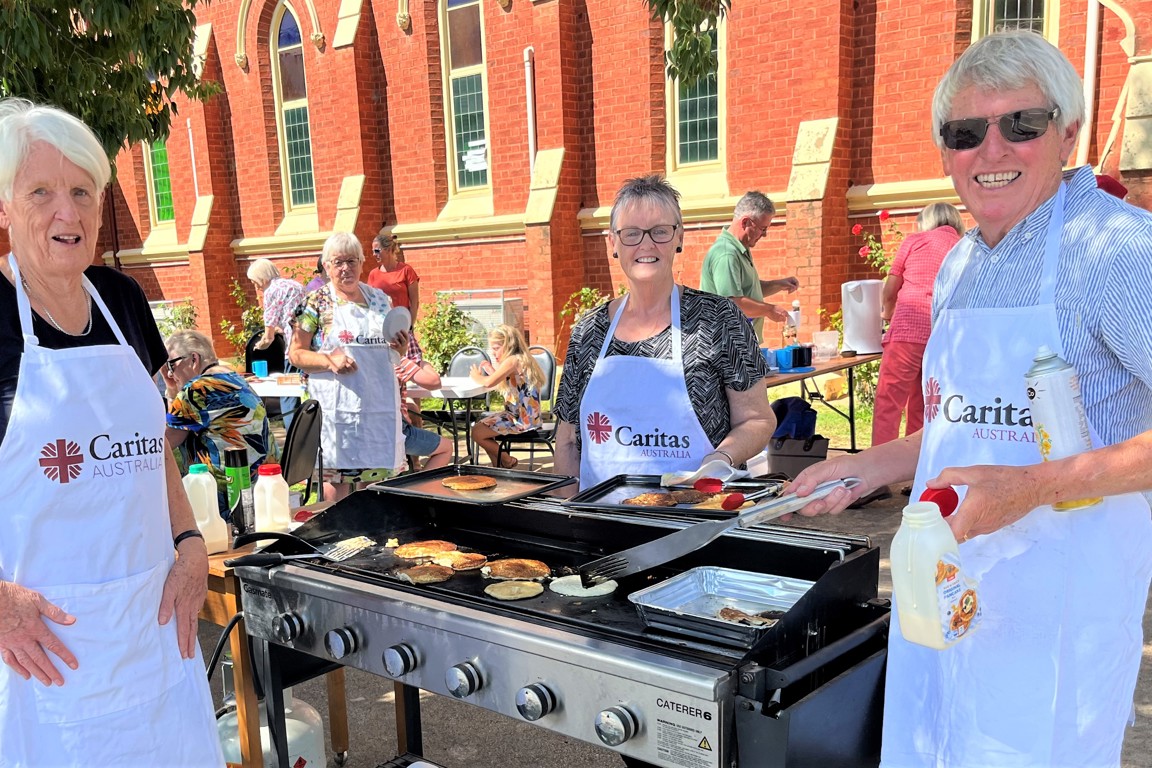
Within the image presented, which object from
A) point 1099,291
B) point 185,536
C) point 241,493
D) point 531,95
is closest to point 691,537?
point 1099,291

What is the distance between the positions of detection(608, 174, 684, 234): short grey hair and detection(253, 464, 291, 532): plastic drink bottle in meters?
1.43

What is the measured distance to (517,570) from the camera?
7.32ft

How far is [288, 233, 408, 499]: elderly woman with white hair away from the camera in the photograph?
207 inches

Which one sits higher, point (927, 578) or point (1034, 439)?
point (1034, 439)

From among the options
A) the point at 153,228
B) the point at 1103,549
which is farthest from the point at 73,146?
the point at 153,228

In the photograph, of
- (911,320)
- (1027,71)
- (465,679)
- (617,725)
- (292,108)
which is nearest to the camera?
(1027,71)

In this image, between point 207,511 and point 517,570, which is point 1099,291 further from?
point 207,511

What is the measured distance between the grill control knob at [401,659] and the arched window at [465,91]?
39.0 ft

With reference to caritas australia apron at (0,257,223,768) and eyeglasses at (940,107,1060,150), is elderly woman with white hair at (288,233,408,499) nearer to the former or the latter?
caritas australia apron at (0,257,223,768)

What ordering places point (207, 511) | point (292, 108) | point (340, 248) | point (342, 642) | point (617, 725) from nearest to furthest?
point (617, 725) → point (342, 642) → point (207, 511) → point (340, 248) → point (292, 108)

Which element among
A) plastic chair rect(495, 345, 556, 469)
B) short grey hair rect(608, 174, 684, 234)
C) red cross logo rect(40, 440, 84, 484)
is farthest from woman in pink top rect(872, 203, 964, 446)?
red cross logo rect(40, 440, 84, 484)

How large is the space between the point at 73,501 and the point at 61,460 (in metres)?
0.09

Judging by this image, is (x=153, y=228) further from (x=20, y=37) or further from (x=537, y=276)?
(x=20, y=37)

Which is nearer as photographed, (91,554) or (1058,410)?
(1058,410)
